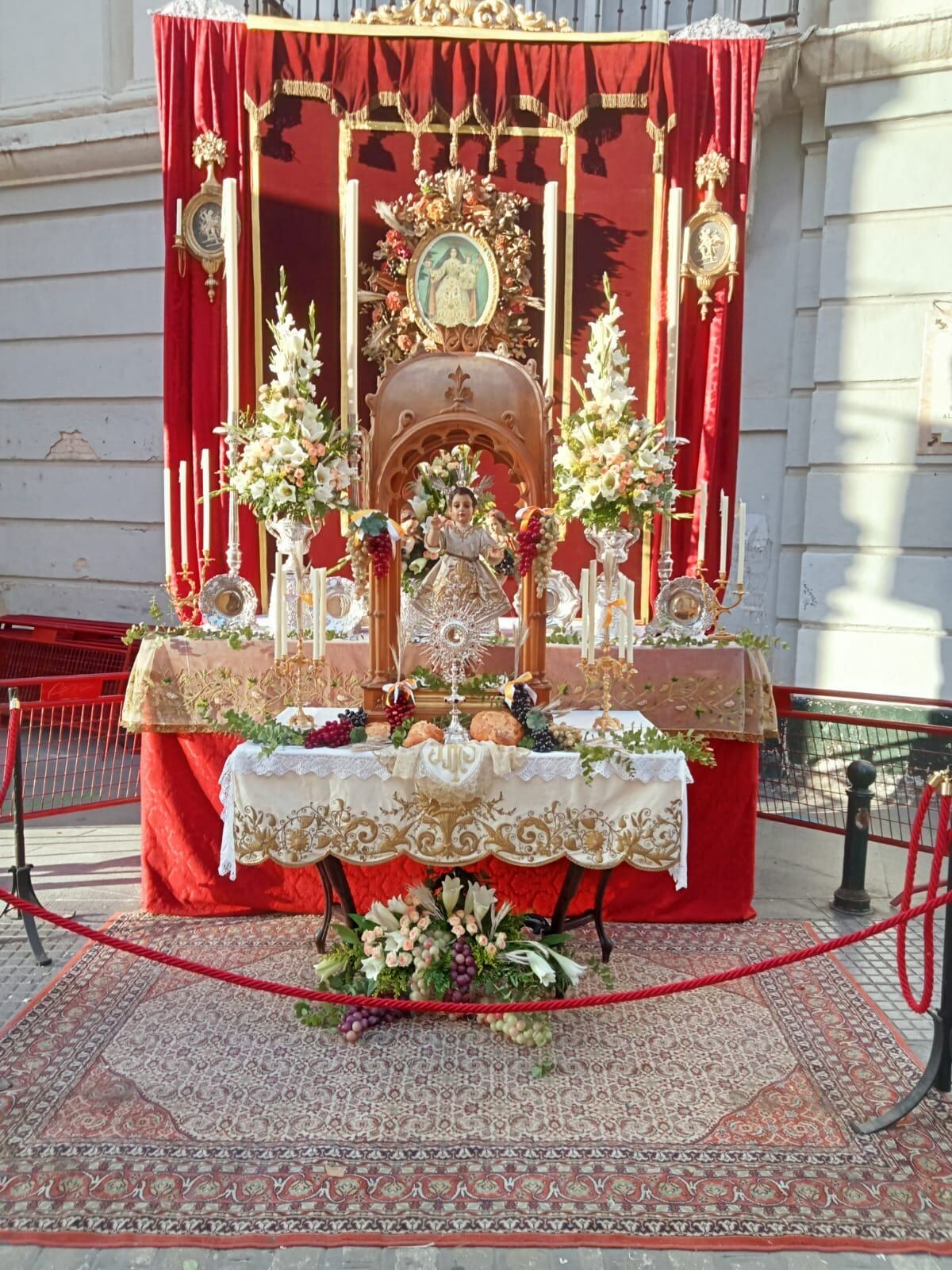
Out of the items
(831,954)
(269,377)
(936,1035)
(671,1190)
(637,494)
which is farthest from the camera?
(269,377)

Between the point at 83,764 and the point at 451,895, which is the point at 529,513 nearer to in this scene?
the point at 451,895

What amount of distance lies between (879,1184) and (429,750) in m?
2.25

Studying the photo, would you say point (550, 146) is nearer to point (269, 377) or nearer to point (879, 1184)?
point (269, 377)

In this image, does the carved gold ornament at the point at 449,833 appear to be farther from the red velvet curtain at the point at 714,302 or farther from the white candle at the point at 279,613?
the red velvet curtain at the point at 714,302

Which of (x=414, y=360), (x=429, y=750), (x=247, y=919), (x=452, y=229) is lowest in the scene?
(x=247, y=919)

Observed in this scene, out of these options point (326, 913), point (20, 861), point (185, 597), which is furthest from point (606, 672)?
point (20, 861)

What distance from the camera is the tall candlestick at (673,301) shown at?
5527mm

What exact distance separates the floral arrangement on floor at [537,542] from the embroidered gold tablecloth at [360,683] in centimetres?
61

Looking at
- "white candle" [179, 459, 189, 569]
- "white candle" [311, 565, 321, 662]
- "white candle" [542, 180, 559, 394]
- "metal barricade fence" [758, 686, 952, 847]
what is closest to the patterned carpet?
"white candle" [311, 565, 321, 662]

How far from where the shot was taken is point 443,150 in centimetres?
623

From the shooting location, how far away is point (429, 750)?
12.8 feet

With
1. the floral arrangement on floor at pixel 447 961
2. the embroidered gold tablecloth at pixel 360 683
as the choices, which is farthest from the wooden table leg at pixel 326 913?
the embroidered gold tablecloth at pixel 360 683

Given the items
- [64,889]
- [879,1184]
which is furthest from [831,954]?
[64,889]

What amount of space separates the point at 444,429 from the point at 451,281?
82.5 inches
